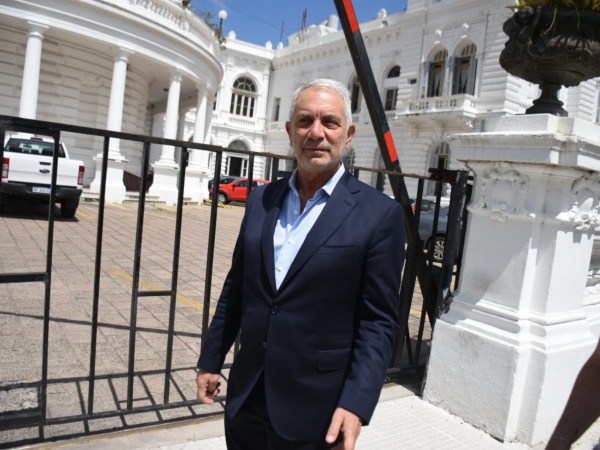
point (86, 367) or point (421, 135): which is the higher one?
point (421, 135)

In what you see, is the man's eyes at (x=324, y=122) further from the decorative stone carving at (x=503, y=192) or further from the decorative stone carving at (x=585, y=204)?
the decorative stone carving at (x=585, y=204)

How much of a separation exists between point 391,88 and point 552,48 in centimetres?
2850

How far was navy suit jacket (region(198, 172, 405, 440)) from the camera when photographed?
69.5 inches

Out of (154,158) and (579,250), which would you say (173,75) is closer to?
(154,158)

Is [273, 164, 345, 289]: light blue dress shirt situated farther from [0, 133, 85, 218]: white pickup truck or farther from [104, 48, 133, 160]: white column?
[104, 48, 133, 160]: white column

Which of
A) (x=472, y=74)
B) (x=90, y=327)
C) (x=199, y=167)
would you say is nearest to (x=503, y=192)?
(x=90, y=327)

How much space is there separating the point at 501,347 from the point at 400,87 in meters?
27.5

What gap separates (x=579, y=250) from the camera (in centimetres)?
332

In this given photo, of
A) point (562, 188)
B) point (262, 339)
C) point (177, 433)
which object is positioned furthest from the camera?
point (562, 188)

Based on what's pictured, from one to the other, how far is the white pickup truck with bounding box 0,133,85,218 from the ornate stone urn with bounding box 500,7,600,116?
7.42m

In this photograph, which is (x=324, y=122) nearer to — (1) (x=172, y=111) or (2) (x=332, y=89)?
(2) (x=332, y=89)

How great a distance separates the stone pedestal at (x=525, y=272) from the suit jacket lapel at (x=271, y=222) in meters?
1.78

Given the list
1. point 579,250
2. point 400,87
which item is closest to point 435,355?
point 579,250

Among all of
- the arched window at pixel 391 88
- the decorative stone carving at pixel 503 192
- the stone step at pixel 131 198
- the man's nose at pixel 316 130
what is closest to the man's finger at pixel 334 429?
the man's nose at pixel 316 130
